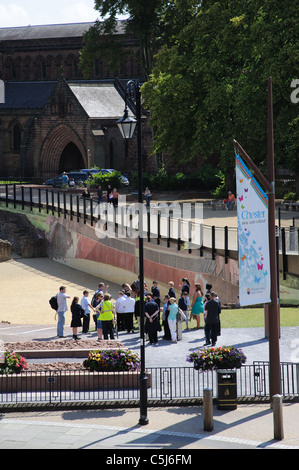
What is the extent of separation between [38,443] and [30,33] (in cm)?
7686

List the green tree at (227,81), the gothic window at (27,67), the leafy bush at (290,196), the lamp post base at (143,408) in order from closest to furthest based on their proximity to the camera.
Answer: the lamp post base at (143,408) < the green tree at (227,81) < the leafy bush at (290,196) < the gothic window at (27,67)

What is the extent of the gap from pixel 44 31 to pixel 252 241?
73912mm

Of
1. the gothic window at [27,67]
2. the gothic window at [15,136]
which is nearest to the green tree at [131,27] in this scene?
the gothic window at [15,136]

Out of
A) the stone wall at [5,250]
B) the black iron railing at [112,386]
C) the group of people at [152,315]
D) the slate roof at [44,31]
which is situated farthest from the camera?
the slate roof at [44,31]

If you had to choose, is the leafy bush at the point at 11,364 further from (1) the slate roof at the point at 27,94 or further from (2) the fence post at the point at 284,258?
(1) the slate roof at the point at 27,94

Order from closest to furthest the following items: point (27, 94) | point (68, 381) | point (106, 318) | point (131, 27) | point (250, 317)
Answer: point (68, 381), point (106, 318), point (250, 317), point (131, 27), point (27, 94)

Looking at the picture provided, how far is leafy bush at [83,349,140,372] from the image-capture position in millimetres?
19672

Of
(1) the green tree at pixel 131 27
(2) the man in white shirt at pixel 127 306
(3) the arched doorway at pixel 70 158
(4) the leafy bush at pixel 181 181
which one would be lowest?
(2) the man in white shirt at pixel 127 306

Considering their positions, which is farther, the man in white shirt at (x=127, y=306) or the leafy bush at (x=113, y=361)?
the man in white shirt at (x=127, y=306)

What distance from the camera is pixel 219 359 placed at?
18969 millimetres

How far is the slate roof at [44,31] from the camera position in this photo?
85.2 m

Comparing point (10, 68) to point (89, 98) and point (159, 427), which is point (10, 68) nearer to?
point (89, 98)

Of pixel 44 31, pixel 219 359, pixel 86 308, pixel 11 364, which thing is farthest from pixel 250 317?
pixel 44 31

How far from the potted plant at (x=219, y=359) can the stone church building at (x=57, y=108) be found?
52.2 meters
